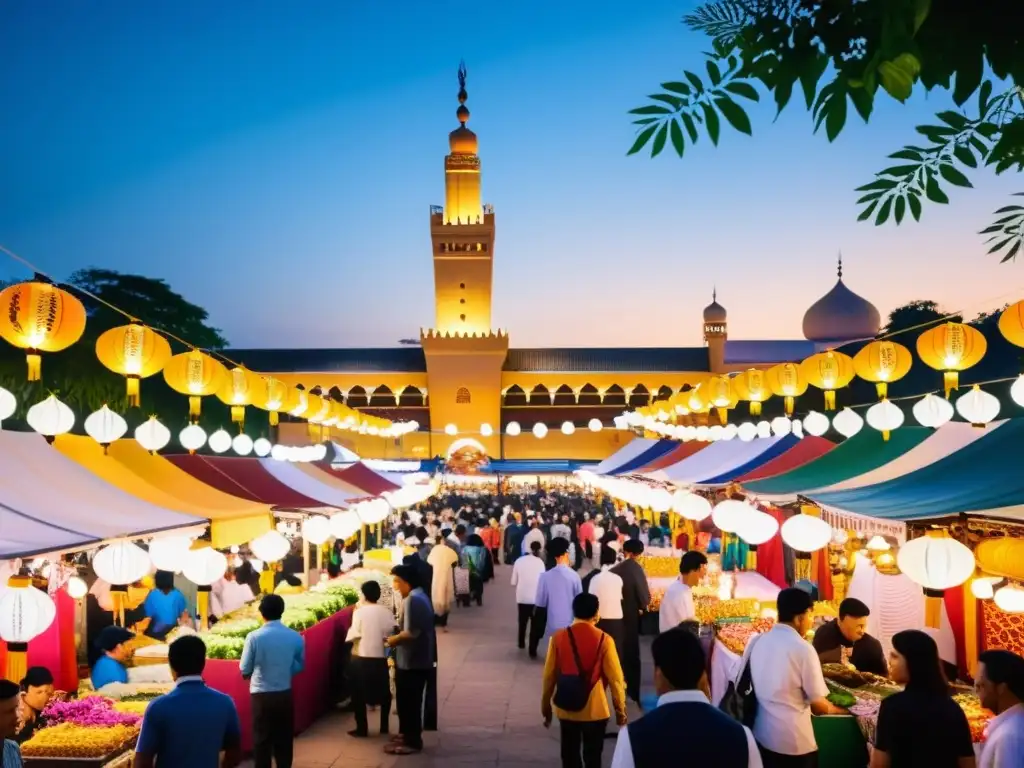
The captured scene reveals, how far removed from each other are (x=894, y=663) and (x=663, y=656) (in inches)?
52.6

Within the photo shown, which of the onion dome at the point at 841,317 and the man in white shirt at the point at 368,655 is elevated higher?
the onion dome at the point at 841,317

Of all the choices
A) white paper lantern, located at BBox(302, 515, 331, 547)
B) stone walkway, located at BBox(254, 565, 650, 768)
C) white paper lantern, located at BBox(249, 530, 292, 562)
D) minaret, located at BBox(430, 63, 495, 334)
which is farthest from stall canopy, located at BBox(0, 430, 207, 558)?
minaret, located at BBox(430, 63, 495, 334)

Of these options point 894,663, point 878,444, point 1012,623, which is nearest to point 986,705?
point 894,663

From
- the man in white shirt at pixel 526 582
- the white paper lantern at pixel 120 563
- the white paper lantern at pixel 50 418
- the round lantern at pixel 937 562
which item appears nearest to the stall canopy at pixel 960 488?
the round lantern at pixel 937 562

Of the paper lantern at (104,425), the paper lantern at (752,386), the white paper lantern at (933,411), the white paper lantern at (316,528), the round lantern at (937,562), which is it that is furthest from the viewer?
the paper lantern at (752,386)

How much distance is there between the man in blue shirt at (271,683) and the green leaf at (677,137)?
407 cm

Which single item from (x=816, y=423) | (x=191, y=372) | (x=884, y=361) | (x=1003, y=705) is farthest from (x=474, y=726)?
(x=816, y=423)

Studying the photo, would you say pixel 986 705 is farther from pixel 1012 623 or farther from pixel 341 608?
pixel 341 608

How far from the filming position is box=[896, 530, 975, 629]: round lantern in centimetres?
501

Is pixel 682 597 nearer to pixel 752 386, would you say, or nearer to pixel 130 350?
pixel 130 350

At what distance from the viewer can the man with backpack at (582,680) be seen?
458 centimetres

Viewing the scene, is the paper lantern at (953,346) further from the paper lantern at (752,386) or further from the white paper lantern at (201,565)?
the white paper lantern at (201,565)

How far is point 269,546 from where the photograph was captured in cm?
898

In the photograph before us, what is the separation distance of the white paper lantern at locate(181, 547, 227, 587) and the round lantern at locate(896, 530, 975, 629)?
185 inches
